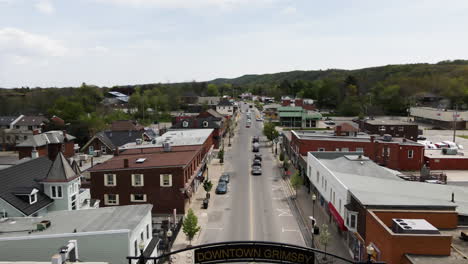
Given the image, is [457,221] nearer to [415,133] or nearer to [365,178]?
[365,178]

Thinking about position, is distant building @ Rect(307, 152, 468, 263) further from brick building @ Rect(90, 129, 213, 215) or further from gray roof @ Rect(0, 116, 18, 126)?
gray roof @ Rect(0, 116, 18, 126)

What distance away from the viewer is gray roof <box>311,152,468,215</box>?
2083 centimetres

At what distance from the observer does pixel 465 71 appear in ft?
552

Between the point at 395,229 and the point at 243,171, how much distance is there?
113ft

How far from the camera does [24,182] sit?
2675 cm

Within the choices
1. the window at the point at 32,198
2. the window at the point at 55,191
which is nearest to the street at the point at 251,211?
the window at the point at 55,191

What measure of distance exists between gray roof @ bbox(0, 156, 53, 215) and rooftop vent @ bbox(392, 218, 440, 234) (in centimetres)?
2258

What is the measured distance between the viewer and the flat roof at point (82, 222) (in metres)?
19.3

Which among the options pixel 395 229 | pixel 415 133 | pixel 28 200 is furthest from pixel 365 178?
pixel 415 133

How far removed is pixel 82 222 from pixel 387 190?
1929cm

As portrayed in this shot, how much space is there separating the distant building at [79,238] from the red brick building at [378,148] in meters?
30.6

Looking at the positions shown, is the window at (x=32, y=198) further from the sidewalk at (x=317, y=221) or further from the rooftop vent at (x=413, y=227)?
the rooftop vent at (x=413, y=227)

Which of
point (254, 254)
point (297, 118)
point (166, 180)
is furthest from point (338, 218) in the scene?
point (297, 118)

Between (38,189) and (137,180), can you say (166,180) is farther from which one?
(38,189)
